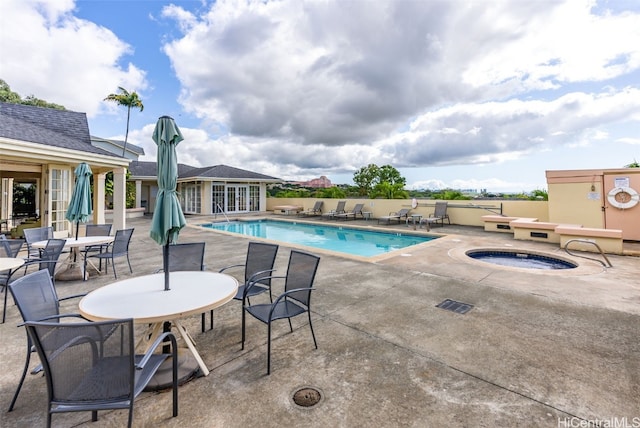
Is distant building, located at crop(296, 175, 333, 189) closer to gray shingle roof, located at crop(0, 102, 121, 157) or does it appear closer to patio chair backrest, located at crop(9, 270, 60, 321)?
gray shingle roof, located at crop(0, 102, 121, 157)

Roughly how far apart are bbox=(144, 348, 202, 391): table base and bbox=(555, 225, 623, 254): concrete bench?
30.1ft

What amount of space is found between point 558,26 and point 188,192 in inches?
883

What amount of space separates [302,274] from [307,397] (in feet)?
3.97

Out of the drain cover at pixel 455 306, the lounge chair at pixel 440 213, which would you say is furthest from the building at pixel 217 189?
the drain cover at pixel 455 306

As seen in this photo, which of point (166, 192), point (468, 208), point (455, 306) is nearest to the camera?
point (166, 192)

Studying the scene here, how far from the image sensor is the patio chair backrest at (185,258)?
3590 millimetres

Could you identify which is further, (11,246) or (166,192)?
(11,246)

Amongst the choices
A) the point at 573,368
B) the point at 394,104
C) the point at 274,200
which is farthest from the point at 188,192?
the point at 573,368

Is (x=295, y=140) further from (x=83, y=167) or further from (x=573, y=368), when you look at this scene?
(x=573, y=368)

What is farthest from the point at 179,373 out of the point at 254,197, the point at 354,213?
the point at 254,197

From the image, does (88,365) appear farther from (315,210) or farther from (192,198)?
(192,198)

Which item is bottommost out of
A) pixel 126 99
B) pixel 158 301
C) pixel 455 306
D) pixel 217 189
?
pixel 455 306

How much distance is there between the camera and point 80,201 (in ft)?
17.9

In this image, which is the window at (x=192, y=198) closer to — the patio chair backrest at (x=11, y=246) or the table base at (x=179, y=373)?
the patio chair backrest at (x=11, y=246)
